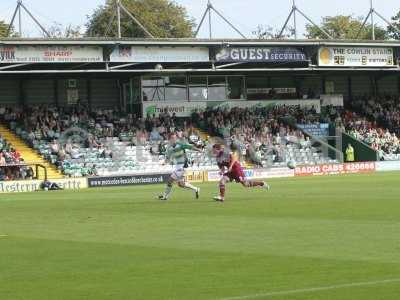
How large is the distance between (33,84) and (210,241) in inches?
1708

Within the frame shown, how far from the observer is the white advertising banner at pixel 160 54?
5022cm

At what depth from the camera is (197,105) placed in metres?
58.8

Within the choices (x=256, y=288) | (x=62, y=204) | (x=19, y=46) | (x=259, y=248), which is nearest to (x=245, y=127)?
(x=19, y=46)

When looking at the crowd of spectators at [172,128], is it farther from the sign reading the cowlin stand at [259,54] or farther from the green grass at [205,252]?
the green grass at [205,252]

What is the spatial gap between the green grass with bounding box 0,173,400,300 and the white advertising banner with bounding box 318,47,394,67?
106ft

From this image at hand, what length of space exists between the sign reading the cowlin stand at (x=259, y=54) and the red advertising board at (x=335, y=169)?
22.4ft

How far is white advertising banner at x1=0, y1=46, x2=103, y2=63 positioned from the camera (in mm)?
47625

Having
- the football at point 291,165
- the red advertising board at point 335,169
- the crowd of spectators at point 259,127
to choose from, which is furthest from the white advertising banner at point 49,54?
the red advertising board at point 335,169

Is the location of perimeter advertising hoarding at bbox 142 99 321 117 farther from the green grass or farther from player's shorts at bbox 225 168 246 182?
the green grass

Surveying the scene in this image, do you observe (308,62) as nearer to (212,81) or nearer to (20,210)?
(212,81)

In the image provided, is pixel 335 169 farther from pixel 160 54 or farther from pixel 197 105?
pixel 160 54

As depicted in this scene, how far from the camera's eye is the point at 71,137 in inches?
2008

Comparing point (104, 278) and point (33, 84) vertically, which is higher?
point (33, 84)

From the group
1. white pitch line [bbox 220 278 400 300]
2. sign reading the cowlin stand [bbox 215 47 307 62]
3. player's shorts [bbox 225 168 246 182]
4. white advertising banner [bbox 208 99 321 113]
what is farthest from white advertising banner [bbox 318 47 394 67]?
white pitch line [bbox 220 278 400 300]
